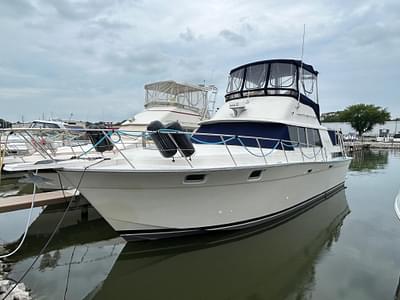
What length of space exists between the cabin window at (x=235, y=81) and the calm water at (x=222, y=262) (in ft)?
14.8

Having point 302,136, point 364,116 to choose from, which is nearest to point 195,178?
point 302,136

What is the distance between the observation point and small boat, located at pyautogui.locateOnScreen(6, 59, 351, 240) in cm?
509

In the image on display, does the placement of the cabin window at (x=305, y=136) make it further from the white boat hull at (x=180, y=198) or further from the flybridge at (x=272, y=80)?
the white boat hull at (x=180, y=198)

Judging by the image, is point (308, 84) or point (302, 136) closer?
point (302, 136)

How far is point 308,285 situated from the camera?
4734 mm

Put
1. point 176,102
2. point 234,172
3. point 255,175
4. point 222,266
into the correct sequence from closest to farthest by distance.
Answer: point 222,266 < point 234,172 < point 255,175 < point 176,102

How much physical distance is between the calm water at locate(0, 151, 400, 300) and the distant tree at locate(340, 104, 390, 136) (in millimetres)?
48987

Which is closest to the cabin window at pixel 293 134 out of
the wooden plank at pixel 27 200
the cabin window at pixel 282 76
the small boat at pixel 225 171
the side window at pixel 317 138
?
the small boat at pixel 225 171

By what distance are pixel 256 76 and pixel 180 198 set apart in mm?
5401

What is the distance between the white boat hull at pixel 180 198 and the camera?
5020 millimetres

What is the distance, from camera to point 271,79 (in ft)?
29.4

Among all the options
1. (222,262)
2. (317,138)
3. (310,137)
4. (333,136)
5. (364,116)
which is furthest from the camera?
(364,116)

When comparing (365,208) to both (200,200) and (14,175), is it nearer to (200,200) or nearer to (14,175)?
(200,200)

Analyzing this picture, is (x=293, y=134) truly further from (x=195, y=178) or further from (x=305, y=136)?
(x=195, y=178)
